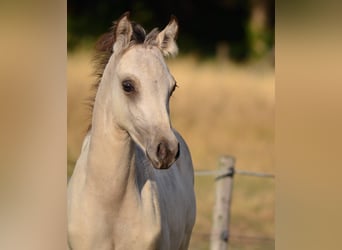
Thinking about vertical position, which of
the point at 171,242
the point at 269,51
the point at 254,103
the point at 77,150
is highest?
the point at 269,51

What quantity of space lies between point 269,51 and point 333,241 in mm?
406

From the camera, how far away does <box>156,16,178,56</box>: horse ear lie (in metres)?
1.50

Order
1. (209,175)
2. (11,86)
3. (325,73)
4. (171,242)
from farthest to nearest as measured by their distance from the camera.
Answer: (209,175)
(171,242)
(11,86)
(325,73)

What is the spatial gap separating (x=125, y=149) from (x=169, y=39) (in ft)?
0.75

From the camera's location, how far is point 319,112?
141 centimetres

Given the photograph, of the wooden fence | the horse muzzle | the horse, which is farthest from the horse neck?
the wooden fence

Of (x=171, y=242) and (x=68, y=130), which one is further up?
(x=68, y=130)

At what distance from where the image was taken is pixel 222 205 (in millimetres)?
2189

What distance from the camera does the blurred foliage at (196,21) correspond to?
1583mm

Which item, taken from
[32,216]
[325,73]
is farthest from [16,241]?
[325,73]

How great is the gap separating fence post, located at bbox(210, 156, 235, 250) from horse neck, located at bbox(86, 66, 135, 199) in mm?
705

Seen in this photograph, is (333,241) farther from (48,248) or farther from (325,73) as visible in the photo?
(48,248)

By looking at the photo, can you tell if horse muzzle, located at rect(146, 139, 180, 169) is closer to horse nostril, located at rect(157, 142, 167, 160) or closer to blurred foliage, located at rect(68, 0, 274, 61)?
horse nostril, located at rect(157, 142, 167, 160)

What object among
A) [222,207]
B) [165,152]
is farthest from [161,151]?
[222,207]
